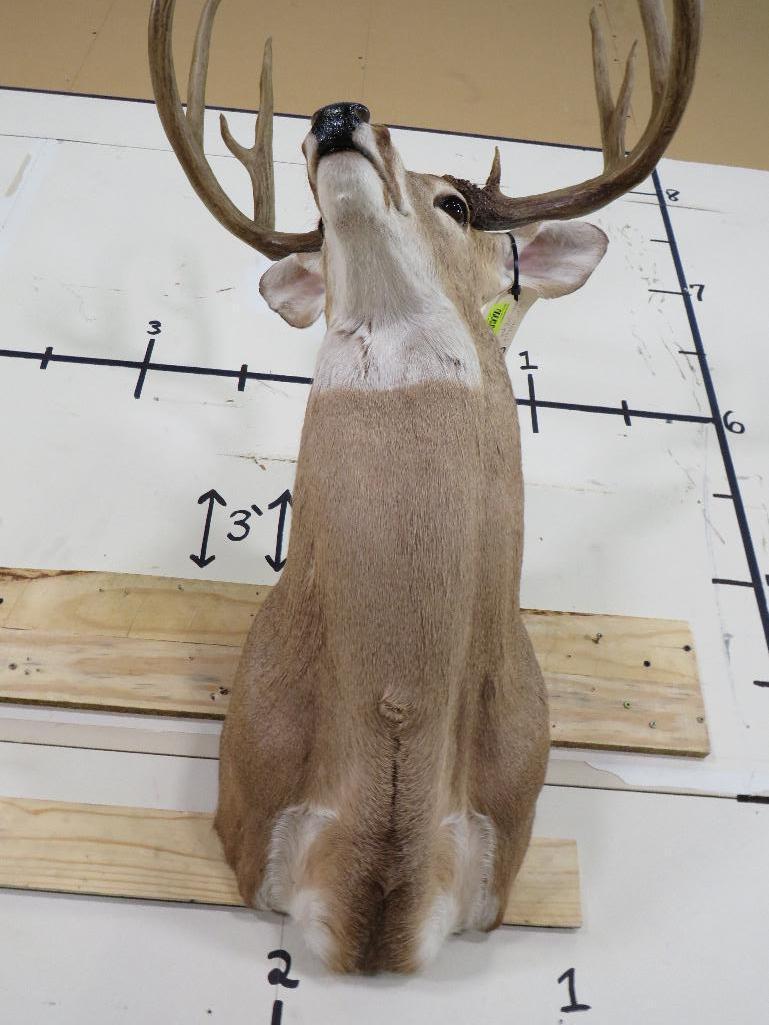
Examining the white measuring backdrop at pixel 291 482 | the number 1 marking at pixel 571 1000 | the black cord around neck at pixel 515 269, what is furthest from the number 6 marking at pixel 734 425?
the number 1 marking at pixel 571 1000

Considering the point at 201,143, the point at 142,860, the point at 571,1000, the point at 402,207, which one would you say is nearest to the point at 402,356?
the point at 402,207

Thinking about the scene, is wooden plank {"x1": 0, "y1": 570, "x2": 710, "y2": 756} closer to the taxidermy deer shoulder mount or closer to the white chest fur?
the taxidermy deer shoulder mount

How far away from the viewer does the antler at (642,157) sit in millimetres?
1295

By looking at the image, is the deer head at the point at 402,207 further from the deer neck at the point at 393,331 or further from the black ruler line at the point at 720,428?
the black ruler line at the point at 720,428

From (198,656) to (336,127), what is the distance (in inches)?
38.6

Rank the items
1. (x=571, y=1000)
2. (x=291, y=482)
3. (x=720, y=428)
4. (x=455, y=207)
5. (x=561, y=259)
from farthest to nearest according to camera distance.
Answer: (x=720, y=428), (x=291, y=482), (x=561, y=259), (x=571, y=1000), (x=455, y=207)

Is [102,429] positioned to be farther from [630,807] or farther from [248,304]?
[630,807]

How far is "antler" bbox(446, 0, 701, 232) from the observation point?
1.29 meters

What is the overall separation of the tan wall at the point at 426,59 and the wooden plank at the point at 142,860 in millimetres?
2095

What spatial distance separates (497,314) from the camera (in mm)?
1671

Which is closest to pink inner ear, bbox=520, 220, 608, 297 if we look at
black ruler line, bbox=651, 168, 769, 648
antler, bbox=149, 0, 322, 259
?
antler, bbox=149, 0, 322, 259

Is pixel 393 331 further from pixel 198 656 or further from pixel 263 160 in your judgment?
pixel 198 656

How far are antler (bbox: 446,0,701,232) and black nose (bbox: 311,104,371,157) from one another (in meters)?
0.28

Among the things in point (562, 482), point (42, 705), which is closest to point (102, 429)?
point (42, 705)
